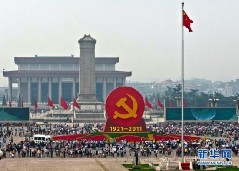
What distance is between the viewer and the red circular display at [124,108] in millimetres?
58438

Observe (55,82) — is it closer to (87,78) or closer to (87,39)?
(87,39)

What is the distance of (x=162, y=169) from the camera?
44.6m

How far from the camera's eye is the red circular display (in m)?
58.4

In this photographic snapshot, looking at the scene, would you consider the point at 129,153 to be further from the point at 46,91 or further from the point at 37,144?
the point at 46,91

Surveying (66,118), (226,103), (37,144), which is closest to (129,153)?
(37,144)

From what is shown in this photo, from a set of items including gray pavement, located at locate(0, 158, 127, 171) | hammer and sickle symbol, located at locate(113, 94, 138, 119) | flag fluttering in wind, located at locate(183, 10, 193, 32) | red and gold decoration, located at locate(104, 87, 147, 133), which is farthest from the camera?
red and gold decoration, located at locate(104, 87, 147, 133)

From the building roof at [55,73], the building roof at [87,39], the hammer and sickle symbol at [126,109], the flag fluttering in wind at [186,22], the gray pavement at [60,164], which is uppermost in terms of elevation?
the building roof at [87,39]

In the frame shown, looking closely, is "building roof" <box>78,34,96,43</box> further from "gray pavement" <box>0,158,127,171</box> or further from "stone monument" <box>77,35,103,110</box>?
"gray pavement" <box>0,158,127,171</box>

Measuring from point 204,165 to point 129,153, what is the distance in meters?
13.3

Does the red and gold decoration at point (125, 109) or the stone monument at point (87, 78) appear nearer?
the red and gold decoration at point (125, 109)

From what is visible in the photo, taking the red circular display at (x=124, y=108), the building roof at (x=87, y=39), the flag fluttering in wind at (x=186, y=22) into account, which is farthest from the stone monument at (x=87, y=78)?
the flag fluttering in wind at (x=186, y=22)

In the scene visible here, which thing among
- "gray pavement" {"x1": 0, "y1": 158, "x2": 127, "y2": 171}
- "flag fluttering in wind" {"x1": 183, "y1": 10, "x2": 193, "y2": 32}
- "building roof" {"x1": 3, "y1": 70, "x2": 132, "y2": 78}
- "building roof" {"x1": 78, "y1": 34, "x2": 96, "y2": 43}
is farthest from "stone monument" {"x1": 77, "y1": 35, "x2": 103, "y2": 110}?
"flag fluttering in wind" {"x1": 183, "y1": 10, "x2": 193, "y2": 32}

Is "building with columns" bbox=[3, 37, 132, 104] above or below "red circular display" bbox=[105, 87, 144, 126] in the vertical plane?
above

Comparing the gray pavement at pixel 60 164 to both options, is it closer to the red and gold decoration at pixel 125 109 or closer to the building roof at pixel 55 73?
the red and gold decoration at pixel 125 109
